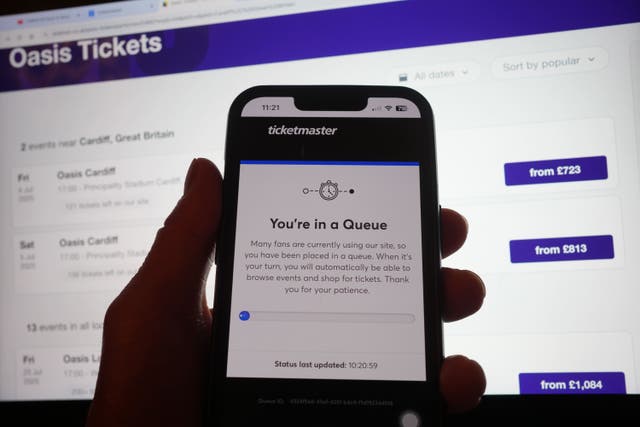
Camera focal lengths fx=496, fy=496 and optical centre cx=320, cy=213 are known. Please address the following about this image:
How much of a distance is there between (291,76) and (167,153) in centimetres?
20

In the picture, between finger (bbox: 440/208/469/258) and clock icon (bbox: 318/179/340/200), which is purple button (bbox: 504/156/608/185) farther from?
clock icon (bbox: 318/179/340/200)

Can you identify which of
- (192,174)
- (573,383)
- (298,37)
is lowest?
(573,383)

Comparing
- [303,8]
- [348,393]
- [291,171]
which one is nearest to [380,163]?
[291,171]

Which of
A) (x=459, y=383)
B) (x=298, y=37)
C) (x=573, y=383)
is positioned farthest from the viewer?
(x=298, y=37)

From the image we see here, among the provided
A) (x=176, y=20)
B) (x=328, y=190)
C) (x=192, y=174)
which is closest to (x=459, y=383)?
(x=328, y=190)

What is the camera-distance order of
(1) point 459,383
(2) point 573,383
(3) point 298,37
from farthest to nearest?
(3) point 298,37 < (2) point 573,383 < (1) point 459,383

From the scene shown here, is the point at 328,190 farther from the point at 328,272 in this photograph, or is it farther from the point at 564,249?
the point at 564,249

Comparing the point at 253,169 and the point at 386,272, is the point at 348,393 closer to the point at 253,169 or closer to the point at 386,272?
the point at 386,272

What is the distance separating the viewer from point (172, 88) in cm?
69

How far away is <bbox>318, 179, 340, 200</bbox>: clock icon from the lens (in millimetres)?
475

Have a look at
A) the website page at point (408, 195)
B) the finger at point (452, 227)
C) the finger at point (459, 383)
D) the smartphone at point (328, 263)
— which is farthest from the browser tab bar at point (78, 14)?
the finger at point (459, 383)

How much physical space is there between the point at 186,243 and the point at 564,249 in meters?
0.42

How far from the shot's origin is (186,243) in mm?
473

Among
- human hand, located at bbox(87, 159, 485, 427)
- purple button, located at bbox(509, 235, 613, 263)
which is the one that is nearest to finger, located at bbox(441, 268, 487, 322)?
human hand, located at bbox(87, 159, 485, 427)
